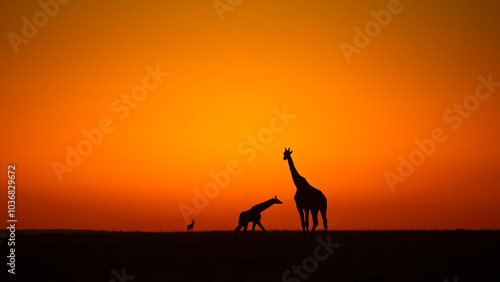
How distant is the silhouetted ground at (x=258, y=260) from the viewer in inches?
603

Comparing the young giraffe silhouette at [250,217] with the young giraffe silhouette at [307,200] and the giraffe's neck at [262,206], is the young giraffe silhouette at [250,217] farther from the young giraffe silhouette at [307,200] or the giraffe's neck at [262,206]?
the young giraffe silhouette at [307,200]

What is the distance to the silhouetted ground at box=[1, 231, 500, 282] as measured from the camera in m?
15.3

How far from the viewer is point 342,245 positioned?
21.9 m

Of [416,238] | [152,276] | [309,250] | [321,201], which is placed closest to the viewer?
[152,276]

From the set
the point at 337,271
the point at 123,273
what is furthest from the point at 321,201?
the point at 123,273

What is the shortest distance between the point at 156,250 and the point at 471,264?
10.9m

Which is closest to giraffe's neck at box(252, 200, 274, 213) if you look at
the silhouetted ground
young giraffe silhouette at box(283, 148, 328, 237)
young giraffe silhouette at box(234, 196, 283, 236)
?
young giraffe silhouette at box(234, 196, 283, 236)

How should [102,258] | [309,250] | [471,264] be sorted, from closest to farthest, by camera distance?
[471,264] → [102,258] → [309,250]

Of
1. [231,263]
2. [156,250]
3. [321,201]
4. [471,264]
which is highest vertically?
[321,201]

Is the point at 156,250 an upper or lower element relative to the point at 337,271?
upper

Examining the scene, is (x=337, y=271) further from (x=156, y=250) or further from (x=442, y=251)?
(x=156, y=250)

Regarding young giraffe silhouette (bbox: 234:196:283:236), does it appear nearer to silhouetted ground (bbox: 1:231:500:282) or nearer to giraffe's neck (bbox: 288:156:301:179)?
giraffe's neck (bbox: 288:156:301:179)

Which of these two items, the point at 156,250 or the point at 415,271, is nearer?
the point at 415,271

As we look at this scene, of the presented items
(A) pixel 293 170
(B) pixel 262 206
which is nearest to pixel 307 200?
(A) pixel 293 170
